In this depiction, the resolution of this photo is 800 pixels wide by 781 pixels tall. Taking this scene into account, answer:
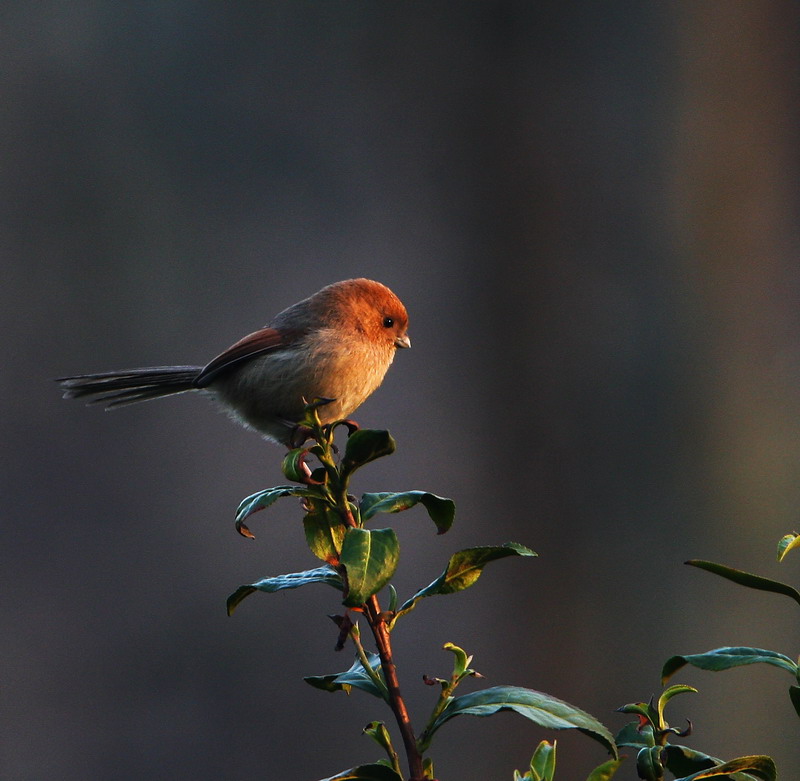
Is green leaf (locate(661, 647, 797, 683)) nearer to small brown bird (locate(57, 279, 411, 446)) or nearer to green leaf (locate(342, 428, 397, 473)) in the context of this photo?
green leaf (locate(342, 428, 397, 473))

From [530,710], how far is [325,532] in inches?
10.7

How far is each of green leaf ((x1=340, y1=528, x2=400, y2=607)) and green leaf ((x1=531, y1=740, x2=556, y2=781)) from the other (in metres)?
0.22

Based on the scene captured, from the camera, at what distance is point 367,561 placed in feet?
2.64

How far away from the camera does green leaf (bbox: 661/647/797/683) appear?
780 mm

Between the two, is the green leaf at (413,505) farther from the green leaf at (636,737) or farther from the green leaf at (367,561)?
the green leaf at (636,737)

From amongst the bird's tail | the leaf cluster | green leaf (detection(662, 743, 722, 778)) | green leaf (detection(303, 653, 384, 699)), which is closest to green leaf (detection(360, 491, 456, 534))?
the leaf cluster

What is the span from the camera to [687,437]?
4.83m

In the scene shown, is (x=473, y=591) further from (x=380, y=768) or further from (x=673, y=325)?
(x=380, y=768)

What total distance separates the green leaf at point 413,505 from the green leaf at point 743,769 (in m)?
0.30

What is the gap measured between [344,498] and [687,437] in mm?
4233

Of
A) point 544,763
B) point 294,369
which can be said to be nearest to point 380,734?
point 544,763

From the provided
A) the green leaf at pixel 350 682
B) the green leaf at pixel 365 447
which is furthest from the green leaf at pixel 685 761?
the green leaf at pixel 365 447

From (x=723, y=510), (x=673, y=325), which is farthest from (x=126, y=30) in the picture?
(x=723, y=510)

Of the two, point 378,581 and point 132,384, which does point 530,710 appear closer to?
point 378,581
